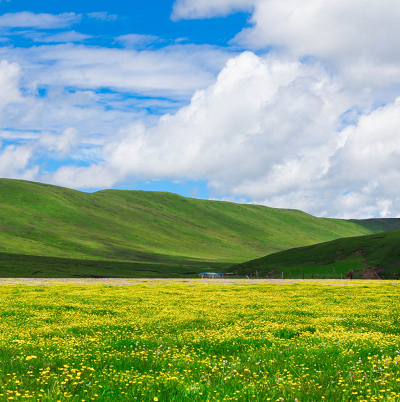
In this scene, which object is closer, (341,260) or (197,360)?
(197,360)

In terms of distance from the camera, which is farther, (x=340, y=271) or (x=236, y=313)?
(x=340, y=271)

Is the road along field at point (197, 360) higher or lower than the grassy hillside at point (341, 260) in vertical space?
higher

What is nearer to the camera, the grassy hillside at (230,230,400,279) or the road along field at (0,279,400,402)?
the road along field at (0,279,400,402)

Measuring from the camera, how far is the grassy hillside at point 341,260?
474 feet

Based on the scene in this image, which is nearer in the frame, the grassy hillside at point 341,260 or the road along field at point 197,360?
the road along field at point 197,360

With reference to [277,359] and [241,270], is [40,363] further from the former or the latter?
[241,270]

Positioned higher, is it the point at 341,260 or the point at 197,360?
the point at 197,360

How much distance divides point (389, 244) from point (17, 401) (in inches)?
6855

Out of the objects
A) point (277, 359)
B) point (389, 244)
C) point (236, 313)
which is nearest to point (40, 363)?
point (277, 359)

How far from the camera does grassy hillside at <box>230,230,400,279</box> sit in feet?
474

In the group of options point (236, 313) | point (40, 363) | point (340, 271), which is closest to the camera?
point (40, 363)

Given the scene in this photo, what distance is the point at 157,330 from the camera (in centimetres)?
1662

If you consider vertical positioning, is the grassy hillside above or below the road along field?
below

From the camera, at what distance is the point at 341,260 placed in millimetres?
162625
